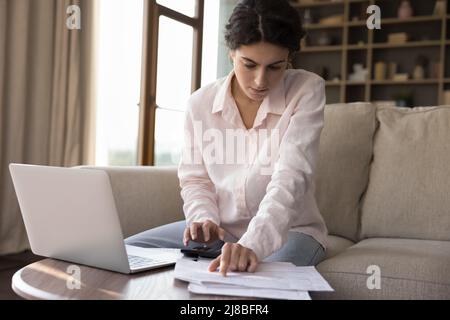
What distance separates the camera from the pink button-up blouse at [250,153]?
1.24 meters

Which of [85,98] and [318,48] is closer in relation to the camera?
[85,98]

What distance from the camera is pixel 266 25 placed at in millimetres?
1194

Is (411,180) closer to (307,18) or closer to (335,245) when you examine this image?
(335,245)

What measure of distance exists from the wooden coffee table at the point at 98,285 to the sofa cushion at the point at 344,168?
0.91 m

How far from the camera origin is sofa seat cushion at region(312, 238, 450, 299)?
118cm

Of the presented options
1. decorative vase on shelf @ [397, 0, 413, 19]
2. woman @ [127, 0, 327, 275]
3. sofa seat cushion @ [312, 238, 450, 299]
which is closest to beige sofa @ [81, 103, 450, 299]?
sofa seat cushion @ [312, 238, 450, 299]

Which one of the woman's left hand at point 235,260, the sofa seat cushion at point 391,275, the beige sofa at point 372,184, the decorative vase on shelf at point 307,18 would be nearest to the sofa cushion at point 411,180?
the beige sofa at point 372,184

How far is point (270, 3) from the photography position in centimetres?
124

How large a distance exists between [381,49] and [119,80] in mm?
2822

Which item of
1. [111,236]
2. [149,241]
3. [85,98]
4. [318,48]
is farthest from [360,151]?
[318,48]

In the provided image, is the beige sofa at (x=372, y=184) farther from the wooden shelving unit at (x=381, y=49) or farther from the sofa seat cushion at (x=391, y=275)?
the wooden shelving unit at (x=381, y=49)

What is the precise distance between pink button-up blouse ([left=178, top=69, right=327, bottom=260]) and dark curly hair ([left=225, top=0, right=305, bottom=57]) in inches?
5.3

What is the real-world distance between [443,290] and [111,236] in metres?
0.76

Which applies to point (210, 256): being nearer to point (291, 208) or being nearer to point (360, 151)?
point (291, 208)
